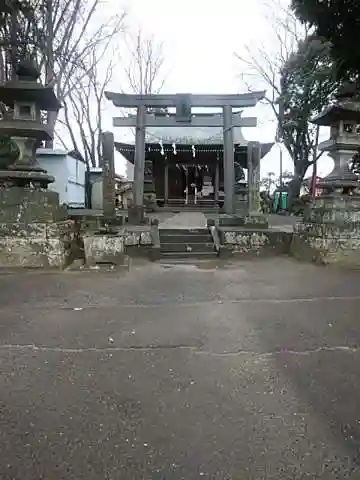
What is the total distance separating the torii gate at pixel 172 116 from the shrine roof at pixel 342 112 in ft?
14.1

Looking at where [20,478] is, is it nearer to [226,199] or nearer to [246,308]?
[246,308]

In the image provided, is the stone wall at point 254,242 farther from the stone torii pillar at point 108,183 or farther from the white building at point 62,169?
the white building at point 62,169

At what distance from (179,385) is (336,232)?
5273 millimetres

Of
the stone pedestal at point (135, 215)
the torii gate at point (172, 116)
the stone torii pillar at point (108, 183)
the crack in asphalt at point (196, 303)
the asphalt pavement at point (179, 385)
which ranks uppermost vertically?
the torii gate at point (172, 116)

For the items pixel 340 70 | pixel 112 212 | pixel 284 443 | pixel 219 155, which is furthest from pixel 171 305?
pixel 219 155

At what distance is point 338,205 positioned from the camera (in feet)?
24.2

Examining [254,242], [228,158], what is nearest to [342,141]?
[254,242]

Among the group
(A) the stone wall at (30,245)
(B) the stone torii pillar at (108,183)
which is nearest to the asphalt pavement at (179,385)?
(A) the stone wall at (30,245)

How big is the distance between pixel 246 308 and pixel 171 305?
0.82 metres

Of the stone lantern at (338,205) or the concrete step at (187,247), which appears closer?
the stone lantern at (338,205)

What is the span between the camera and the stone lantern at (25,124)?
6824mm

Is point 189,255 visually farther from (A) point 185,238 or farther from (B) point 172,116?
(B) point 172,116

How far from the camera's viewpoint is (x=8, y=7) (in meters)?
6.38

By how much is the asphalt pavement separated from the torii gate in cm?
690
